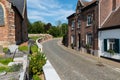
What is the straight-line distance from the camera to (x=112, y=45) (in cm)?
2264

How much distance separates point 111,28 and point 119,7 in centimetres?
475

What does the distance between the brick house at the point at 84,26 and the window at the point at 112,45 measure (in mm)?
2569

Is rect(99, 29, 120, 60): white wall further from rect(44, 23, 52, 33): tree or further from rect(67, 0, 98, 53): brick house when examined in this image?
rect(44, 23, 52, 33): tree

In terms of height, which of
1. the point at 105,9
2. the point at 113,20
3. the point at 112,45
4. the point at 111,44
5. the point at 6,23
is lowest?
the point at 112,45

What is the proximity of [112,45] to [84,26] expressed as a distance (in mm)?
9114

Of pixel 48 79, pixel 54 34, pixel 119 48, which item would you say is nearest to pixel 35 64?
pixel 48 79

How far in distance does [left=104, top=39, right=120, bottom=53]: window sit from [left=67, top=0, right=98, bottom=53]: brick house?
2569mm

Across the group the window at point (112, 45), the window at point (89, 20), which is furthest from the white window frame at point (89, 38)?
the window at point (112, 45)

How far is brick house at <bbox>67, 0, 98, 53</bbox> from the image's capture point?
87.6 ft

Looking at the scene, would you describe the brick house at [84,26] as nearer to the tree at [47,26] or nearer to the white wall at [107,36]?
the white wall at [107,36]

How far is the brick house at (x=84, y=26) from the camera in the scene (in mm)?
26688

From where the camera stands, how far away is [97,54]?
2556 cm

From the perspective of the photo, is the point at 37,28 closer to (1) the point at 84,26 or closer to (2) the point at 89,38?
(1) the point at 84,26

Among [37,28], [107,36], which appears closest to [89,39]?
[107,36]
